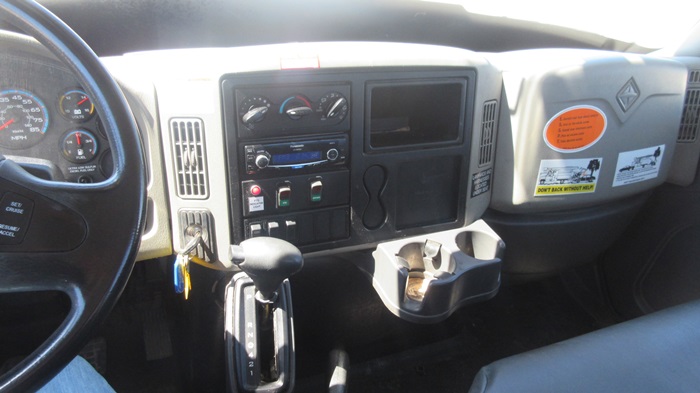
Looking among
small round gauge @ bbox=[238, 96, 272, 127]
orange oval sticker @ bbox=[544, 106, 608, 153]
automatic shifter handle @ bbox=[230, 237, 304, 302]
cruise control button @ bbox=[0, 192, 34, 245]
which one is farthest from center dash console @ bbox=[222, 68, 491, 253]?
cruise control button @ bbox=[0, 192, 34, 245]

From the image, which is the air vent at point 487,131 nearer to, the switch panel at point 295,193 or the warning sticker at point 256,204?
the switch panel at point 295,193

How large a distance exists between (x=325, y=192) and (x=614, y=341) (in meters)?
0.71

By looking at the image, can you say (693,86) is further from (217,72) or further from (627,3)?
(217,72)

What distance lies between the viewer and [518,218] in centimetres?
171

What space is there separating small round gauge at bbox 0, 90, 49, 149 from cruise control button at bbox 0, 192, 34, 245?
34 centimetres

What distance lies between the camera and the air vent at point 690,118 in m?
1.69

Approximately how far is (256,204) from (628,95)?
41.1 inches

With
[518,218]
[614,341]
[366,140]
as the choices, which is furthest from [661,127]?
[366,140]

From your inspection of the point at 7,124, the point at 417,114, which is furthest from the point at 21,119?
the point at 417,114

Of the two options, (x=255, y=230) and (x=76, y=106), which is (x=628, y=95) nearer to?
(x=255, y=230)

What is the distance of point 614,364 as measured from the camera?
1079mm

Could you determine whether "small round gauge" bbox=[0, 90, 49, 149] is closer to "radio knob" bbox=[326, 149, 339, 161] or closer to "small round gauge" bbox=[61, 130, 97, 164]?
"small round gauge" bbox=[61, 130, 97, 164]

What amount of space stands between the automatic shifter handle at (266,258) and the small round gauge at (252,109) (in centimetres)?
26

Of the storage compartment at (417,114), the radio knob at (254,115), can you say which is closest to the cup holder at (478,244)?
the storage compartment at (417,114)
